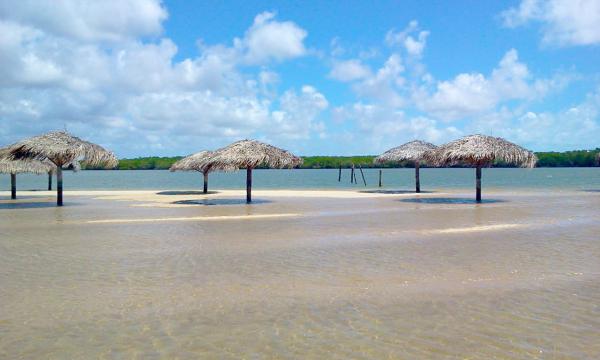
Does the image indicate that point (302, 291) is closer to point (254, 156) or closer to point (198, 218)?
point (198, 218)

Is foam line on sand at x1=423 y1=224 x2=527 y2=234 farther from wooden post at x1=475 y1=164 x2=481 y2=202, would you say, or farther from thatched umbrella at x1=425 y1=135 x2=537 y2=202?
wooden post at x1=475 y1=164 x2=481 y2=202

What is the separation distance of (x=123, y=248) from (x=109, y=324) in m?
4.39

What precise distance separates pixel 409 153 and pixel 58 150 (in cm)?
1585

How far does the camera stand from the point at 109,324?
5.06 m

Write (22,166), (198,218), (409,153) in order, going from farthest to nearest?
1. (409,153)
2. (22,166)
3. (198,218)

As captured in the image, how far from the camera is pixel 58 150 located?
17.0 metres

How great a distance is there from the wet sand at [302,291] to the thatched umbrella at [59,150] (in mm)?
5291

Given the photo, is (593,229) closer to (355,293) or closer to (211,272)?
(355,293)

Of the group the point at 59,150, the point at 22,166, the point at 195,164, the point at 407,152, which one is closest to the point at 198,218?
the point at 59,150

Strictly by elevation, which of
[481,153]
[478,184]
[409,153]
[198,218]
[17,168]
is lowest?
[198,218]

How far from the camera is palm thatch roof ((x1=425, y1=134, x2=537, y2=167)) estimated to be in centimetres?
1864

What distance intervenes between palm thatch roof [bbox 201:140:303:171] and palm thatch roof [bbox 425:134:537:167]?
5860mm

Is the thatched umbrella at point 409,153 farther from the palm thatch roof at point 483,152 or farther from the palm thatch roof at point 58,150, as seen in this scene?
the palm thatch roof at point 58,150

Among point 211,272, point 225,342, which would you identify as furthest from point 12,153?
point 225,342
